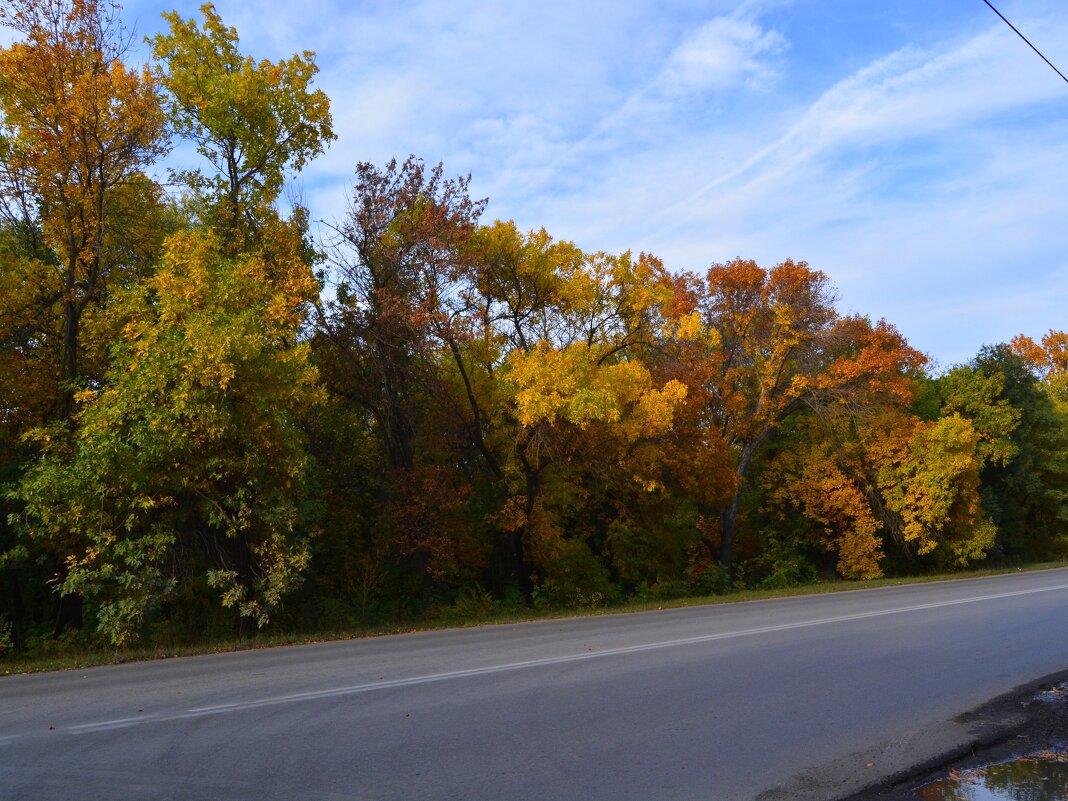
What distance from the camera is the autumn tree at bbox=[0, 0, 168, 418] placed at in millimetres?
15609

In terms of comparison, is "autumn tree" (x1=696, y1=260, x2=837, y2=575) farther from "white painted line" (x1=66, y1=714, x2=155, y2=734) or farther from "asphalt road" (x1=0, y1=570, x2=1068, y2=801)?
"white painted line" (x1=66, y1=714, x2=155, y2=734)

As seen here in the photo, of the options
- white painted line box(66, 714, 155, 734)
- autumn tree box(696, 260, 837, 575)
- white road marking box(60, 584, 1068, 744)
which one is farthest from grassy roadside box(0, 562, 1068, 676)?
autumn tree box(696, 260, 837, 575)

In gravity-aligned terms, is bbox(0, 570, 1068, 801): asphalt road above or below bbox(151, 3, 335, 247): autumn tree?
below

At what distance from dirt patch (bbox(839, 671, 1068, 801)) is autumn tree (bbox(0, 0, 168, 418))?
51.6 ft

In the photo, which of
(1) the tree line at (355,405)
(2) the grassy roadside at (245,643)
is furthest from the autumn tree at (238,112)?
(2) the grassy roadside at (245,643)

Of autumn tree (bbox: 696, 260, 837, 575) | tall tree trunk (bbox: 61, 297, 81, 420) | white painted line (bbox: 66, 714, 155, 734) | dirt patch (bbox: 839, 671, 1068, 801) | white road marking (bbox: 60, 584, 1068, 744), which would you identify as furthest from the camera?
autumn tree (bbox: 696, 260, 837, 575)

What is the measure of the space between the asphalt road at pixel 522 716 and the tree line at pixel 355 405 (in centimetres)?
404

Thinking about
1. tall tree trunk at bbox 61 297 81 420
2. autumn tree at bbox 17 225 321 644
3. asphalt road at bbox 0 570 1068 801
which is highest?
tall tree trunk at bbox 61 297 81 420

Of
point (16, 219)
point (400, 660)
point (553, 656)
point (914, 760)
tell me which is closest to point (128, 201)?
point (16, 219)

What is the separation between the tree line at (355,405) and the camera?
14328mm

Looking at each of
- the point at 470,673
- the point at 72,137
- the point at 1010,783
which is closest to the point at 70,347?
the point at 72,137

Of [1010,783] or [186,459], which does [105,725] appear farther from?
[186,459]

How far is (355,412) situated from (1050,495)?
38.1 meters

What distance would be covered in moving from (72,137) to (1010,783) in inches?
714
